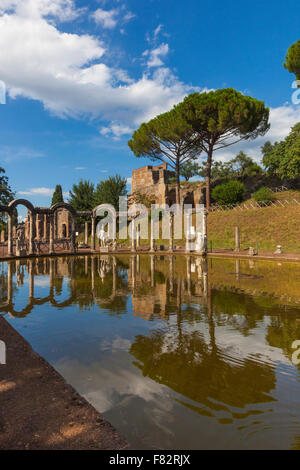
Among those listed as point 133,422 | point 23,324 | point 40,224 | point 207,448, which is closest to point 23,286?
point 23,324

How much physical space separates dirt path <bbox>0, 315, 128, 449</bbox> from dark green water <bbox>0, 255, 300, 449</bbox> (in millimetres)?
238

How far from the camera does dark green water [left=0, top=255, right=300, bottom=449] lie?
3012 mm

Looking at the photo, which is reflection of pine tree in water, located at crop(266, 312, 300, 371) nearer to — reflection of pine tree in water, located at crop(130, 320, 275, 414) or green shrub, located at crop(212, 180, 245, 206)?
reflection of pine tree in water, located at crop(130, 320, 275, 414)

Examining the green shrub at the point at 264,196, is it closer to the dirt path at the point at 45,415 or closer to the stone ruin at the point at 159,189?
the stone ruin at the point at 159,189

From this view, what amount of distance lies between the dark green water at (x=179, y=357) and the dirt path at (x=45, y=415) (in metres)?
0.24

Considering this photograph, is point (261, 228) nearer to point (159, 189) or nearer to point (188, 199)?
point (188, 199)

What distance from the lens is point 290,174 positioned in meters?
35.4

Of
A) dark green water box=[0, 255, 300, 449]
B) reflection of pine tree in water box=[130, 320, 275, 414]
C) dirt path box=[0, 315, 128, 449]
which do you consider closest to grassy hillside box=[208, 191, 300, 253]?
dark green water box=[0, 255, 300, 449]

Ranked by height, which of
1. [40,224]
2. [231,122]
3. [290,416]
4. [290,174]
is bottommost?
[290,416]

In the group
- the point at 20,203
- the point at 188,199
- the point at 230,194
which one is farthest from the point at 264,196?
the point at 20,203

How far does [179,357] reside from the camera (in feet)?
15.4

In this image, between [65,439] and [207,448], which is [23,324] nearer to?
[65,439]

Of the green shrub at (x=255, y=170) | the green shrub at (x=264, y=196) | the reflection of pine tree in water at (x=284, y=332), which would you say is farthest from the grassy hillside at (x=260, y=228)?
the reflection of pine tree in water at (x=284, y=332)
